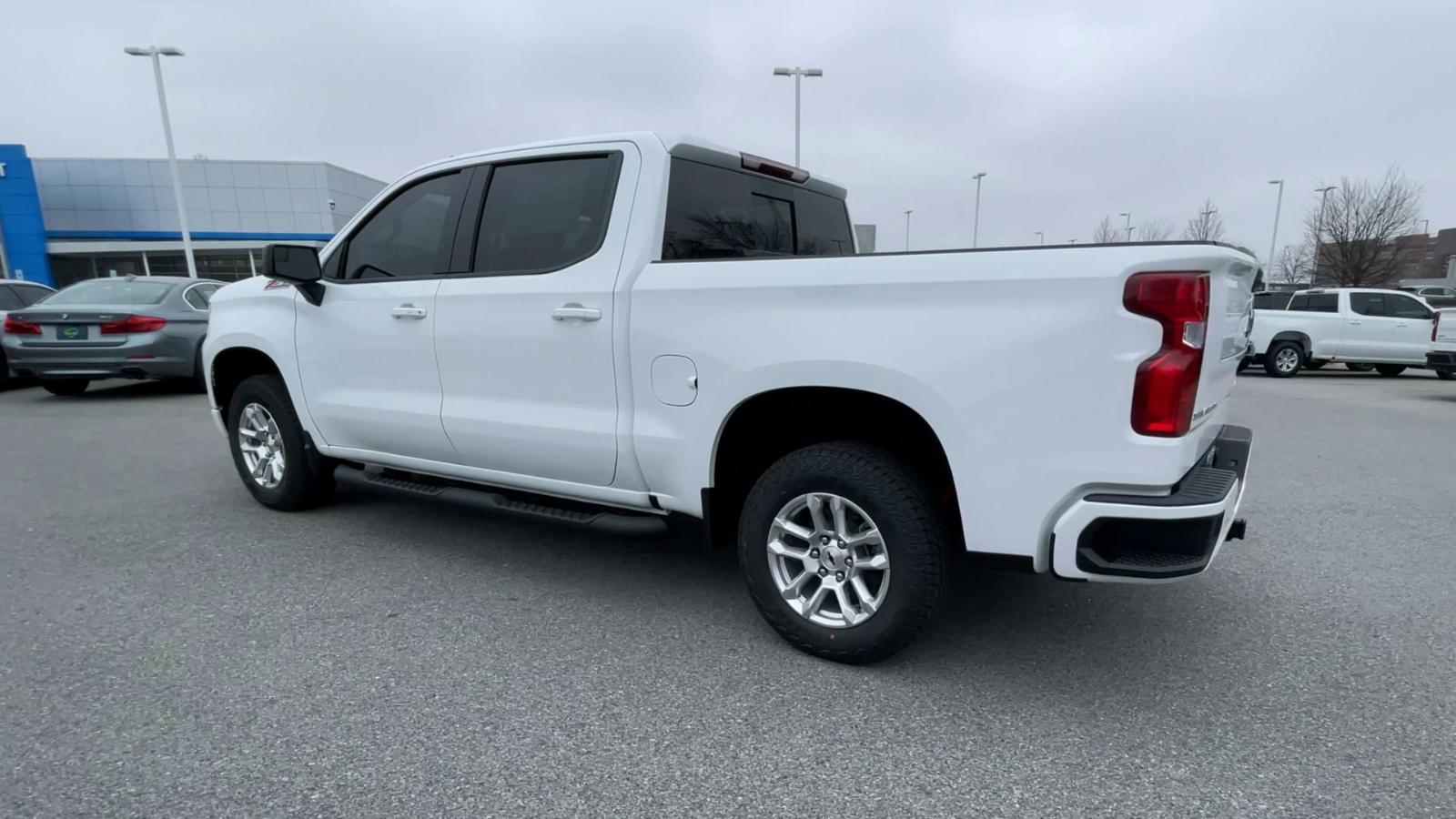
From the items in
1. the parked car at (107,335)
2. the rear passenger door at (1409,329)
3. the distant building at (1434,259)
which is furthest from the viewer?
the distant building at (1434,259)

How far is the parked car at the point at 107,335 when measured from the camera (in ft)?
29.2

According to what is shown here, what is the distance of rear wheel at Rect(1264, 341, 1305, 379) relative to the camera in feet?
46.8

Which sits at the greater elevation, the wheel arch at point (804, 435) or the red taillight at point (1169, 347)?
the red taillight at point (1169, 347)

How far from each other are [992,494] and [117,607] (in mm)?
3612

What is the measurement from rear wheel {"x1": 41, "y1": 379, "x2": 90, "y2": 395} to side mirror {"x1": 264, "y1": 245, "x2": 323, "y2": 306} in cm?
836

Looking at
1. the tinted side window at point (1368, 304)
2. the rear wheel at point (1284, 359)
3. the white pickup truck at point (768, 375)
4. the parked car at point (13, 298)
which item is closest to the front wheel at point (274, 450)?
the white pickup truck at point (768, 375)

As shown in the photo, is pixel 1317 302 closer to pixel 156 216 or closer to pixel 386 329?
pixel 386 329

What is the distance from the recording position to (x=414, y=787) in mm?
2164

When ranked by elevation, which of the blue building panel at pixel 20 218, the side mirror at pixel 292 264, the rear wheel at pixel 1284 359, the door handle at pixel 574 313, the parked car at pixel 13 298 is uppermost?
the blue building panel at pixel 20 218

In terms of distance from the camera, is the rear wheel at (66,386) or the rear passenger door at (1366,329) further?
the rear passenger door at (1366,329)

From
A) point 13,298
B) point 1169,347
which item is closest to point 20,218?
point 13,298

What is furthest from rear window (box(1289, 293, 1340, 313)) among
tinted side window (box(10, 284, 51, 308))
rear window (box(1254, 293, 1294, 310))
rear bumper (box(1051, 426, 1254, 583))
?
tinted side window (box(10, 284, 51, 308))

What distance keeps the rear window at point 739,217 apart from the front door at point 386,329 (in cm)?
117

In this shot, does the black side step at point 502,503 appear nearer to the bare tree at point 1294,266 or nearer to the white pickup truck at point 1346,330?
the white pickup truck at point 1346,330
